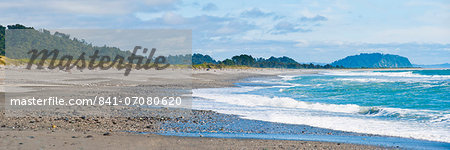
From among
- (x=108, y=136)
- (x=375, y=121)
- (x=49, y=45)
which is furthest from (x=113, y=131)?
(x=49, y=45)

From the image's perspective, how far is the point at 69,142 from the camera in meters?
7.37

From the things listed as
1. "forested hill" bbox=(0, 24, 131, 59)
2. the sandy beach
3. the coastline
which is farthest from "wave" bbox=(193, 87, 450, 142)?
"forested hill" bbox=(0, 24, 131, 59)

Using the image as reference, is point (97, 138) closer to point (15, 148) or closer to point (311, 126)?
point (15, 148)

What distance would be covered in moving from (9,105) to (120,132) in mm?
6762

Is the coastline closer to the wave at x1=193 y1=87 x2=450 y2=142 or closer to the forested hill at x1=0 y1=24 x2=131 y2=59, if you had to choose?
the wave at x1=193 y1=87 x2=450 y2=142

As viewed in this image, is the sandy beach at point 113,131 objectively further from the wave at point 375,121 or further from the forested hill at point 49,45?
the forested hill at point 49,45

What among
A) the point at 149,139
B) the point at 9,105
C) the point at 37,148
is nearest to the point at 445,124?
the point at 149,139

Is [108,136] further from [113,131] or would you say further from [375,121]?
[375,121]

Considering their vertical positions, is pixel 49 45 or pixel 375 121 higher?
pixel 49 45

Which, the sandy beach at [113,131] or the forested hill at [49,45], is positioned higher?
the forested hill at [49,45]

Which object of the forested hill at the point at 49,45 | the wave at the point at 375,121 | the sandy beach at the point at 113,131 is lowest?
the wave at the point at 375,121

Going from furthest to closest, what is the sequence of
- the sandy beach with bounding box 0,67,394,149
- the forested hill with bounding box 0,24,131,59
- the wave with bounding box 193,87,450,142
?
the forested hill with bounding box 0,24,131,59
the wave with bounding box 193,87,450,142
the sandy beach with bounding box 0,67,394,149

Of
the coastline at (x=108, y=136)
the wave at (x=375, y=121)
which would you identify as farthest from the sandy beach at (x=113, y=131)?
the wave at (x=375, y=121)

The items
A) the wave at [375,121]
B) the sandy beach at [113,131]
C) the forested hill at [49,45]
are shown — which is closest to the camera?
the sandy beach at [113,131]
